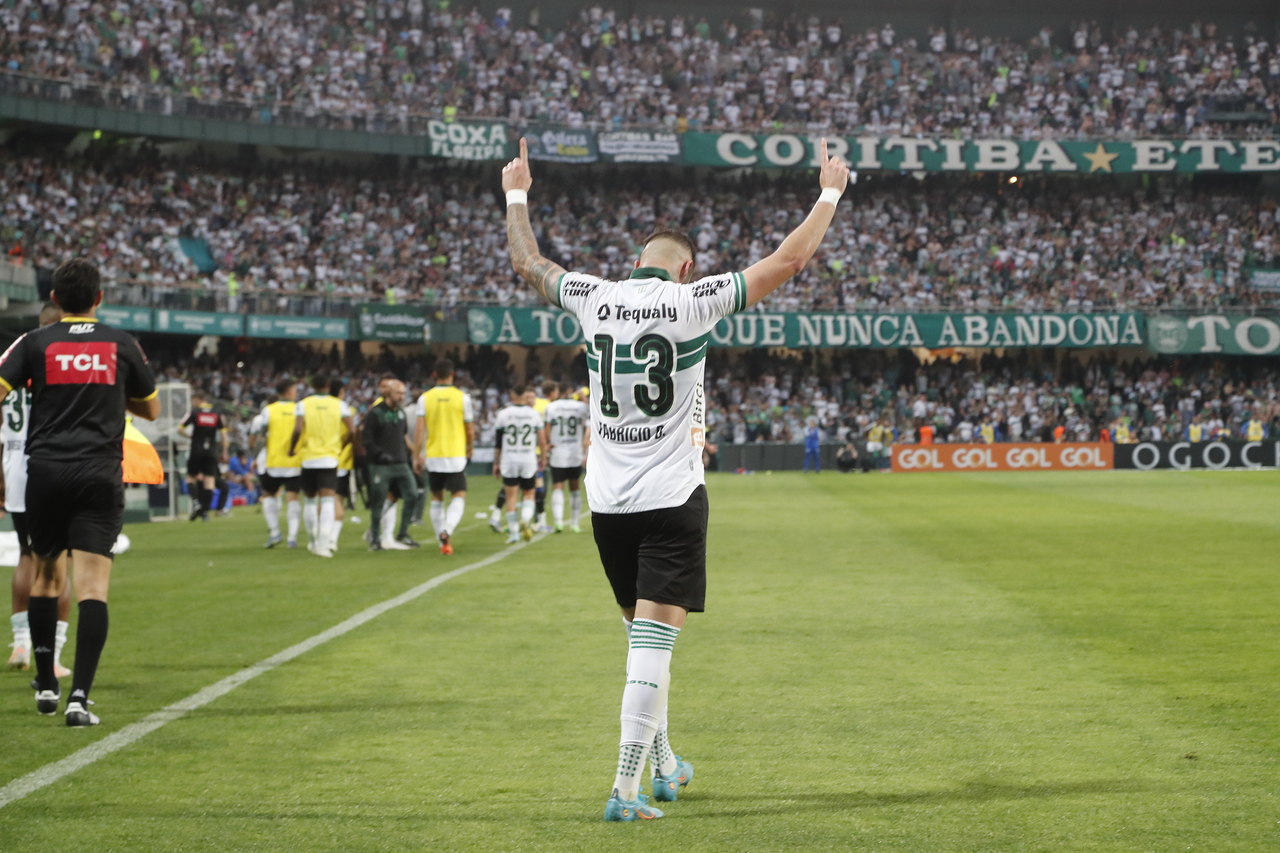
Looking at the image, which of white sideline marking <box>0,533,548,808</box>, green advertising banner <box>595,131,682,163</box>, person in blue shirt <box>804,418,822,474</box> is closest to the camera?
white sideline marking <box>0,533,548,808</box>

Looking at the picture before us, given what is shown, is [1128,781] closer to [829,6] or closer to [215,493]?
[215,493]

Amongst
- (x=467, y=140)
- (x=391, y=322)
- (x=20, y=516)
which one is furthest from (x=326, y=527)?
(x=467, y=140)

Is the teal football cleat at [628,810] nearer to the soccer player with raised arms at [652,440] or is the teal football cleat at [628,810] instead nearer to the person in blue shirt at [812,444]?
the soccer player with raised arms at [652,440]

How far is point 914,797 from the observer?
16.5ft

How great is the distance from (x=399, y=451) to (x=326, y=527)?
1288mm

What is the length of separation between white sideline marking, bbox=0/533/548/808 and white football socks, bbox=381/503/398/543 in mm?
5465

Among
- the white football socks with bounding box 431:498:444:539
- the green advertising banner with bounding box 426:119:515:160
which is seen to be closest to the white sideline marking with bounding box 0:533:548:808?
the white football socks with bounding box 431:498:444:539

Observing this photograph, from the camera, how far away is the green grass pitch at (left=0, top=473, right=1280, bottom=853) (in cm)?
471

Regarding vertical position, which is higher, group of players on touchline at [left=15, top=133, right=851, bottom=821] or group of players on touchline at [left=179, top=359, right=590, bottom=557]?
group of players on touchline at [left=15, top=133, right=851, bottom=821]

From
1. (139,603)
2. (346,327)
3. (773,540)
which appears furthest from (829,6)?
(139,603)

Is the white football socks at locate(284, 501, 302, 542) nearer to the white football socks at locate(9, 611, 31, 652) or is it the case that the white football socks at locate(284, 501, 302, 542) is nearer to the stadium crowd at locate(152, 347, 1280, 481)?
the white football socks at locate(9, 611, 31, 652)

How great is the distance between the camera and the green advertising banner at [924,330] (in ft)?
157

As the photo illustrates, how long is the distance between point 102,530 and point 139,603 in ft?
18.5

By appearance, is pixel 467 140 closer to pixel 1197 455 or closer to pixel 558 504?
pixel 1197 455
